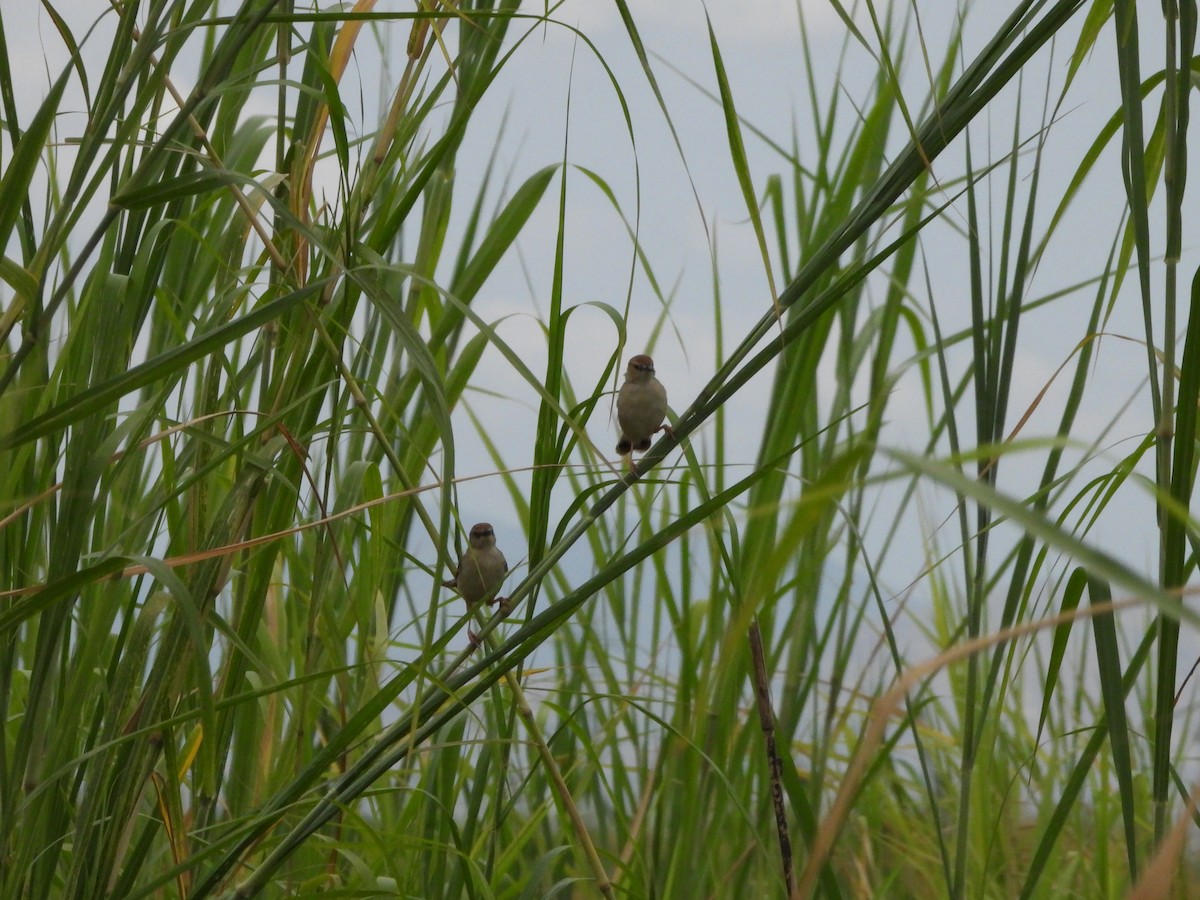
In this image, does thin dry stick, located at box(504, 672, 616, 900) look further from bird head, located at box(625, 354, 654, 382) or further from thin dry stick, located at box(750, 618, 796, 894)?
bird head, located at box(625, 354, 654, 382)

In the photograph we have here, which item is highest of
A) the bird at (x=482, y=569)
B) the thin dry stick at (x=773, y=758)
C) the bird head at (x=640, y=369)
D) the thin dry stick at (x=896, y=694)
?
the bird head at (x=640, y=369)

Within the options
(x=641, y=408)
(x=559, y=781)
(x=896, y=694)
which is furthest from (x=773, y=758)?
(x=641, y=408)

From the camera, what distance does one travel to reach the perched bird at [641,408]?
1.87 m

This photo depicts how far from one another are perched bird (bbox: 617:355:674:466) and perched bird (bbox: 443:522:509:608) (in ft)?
0.84

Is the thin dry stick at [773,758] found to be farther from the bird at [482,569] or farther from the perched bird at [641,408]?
the perched bird at [641,408]

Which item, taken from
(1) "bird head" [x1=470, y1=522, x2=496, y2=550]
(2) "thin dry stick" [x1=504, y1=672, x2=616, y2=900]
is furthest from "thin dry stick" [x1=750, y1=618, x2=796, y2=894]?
(1) "bird head" [x1=470, y1=522, x2=496, y2=550]

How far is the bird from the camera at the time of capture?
134 cm

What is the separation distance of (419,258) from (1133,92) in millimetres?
791

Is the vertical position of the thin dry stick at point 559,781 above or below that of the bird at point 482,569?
below

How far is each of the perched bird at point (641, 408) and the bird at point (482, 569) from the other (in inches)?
10.1

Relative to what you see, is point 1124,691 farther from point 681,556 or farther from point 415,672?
point 681,556

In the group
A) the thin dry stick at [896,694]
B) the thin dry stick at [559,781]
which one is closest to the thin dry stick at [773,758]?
the thin dry stick at [559,781]

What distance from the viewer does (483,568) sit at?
1.67m

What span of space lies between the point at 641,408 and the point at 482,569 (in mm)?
388
